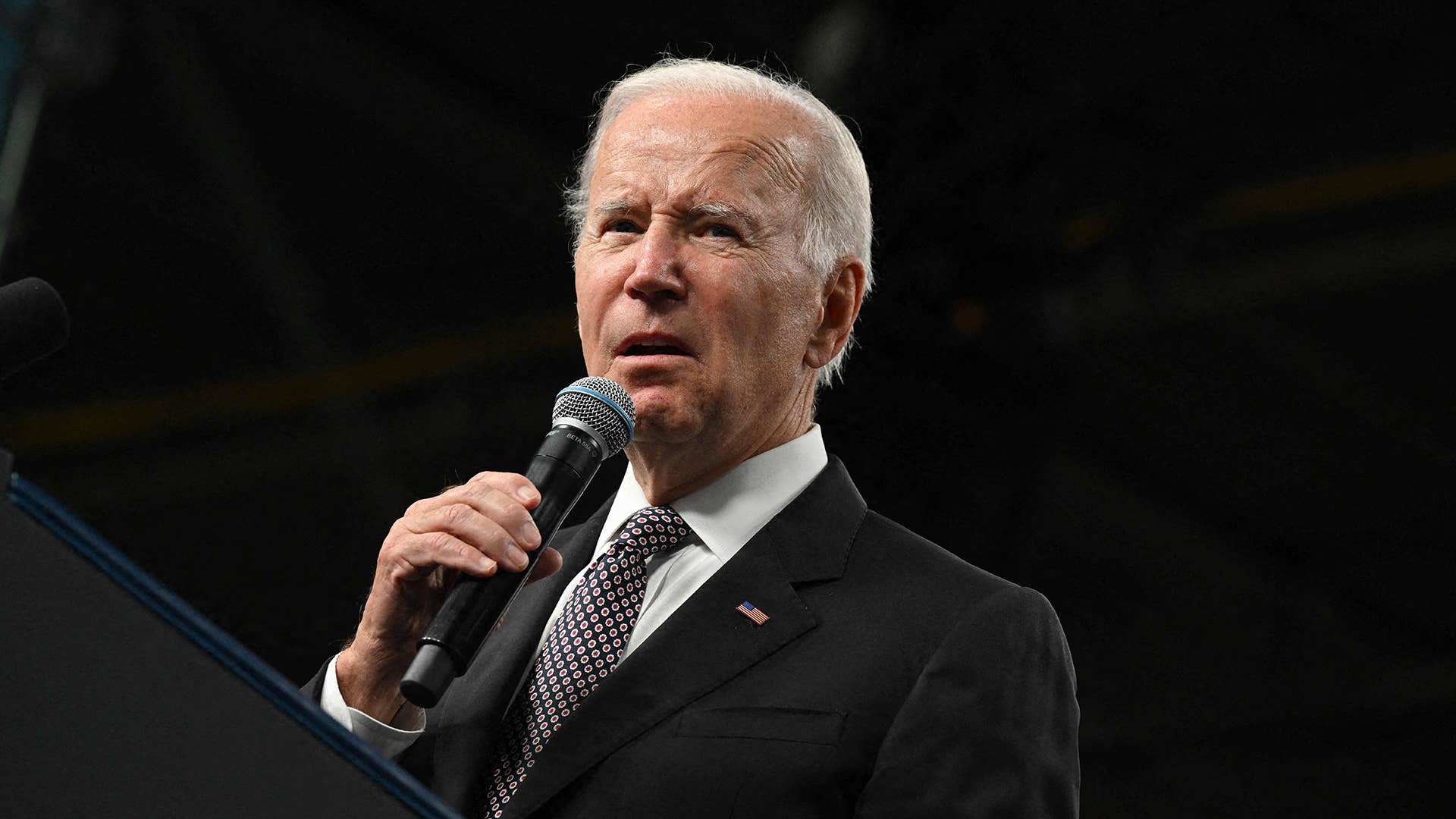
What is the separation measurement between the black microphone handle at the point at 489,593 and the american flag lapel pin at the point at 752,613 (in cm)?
24

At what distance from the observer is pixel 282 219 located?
4.82 metres

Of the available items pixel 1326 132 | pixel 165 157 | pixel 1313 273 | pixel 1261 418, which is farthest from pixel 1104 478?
pixel 165 157

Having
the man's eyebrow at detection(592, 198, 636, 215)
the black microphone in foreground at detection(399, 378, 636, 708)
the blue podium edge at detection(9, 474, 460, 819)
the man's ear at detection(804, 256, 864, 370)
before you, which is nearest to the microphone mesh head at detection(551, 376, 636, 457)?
the black microphone in foreground at detection(399, 378, 636, 708)

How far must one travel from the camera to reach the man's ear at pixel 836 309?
2.04 m

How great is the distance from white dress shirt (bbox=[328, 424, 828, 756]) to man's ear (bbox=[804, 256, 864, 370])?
121mm

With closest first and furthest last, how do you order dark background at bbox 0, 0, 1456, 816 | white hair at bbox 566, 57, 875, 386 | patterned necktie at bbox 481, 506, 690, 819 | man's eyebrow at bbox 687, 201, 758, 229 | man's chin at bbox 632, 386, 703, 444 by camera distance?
patterned necktie at bbox 481, 506, 690, 819
man's chin at bbox 632, 386, 703, 444
man's eyebrow at bbox 687, 201, 758, 229
white hair at bbox 566, 57, 875, 386
dark background at bbox 0, 0, 1456, 816

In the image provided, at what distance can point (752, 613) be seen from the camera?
1685mm

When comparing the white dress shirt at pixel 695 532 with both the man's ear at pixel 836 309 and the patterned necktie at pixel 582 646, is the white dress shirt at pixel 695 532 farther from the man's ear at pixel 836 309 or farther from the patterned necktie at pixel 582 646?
the man's ear at pixel 836 309

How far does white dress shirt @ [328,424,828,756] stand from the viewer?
1732 millimetres

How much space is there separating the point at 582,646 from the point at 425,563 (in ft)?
0.90

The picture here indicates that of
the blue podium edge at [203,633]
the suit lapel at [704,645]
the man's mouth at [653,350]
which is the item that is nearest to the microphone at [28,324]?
the blue podium edge at [203,633]

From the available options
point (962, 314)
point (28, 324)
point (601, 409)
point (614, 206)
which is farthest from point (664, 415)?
point (962, 314)

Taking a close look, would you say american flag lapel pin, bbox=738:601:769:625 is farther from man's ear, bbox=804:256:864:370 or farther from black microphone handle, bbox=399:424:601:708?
man's ear, bbox=804:256:864:370

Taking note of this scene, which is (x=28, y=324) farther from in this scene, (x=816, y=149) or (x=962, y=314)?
(x=962, y=314)
